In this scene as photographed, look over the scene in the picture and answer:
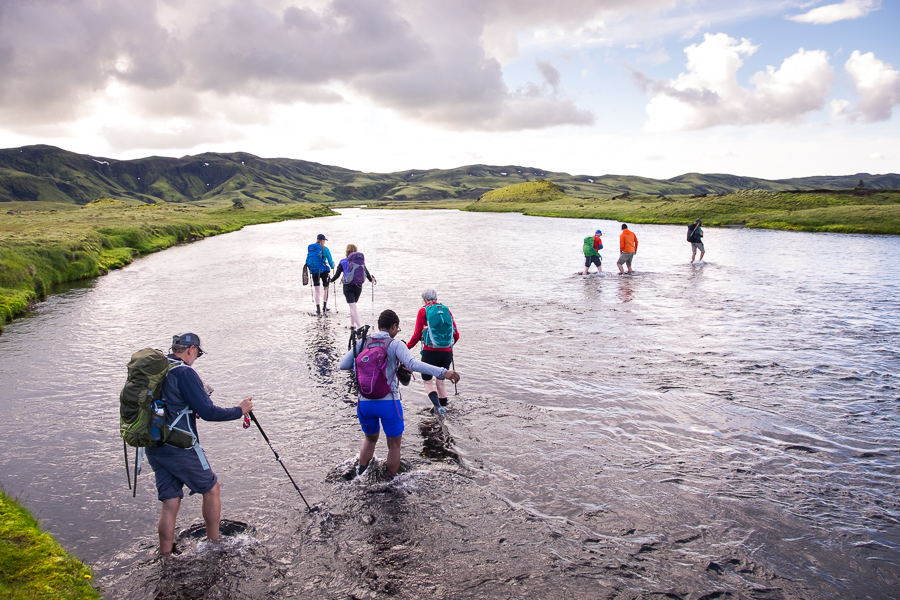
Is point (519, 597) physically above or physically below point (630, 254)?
below

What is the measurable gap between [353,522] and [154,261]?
40948 mm

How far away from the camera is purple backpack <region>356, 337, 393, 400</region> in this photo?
8.20 metres

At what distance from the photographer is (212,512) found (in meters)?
7.21

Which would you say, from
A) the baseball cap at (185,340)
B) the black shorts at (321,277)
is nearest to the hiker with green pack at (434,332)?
the baseball cap at (185,340)

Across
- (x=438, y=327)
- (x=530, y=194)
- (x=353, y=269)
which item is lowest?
(x=438, y=327)

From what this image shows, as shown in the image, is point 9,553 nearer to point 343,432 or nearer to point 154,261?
point 343,432

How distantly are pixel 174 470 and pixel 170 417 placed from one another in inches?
30.5

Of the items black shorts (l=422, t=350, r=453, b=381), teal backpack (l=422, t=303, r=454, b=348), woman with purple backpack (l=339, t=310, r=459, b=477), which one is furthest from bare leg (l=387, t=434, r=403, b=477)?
teal backpack (l=422, t=303, r=454, b=348)

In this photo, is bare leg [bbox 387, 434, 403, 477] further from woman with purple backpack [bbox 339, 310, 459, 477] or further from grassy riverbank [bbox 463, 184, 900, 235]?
grassy riverbank [bbox 463, 184, 900, 235]

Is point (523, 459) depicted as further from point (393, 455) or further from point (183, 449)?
point (183, 449)

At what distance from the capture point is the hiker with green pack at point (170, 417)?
6.27m

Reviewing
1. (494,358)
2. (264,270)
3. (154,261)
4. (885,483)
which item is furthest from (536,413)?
(154,261)

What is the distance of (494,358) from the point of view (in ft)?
51.8

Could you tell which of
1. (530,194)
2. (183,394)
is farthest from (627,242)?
(530,194)
